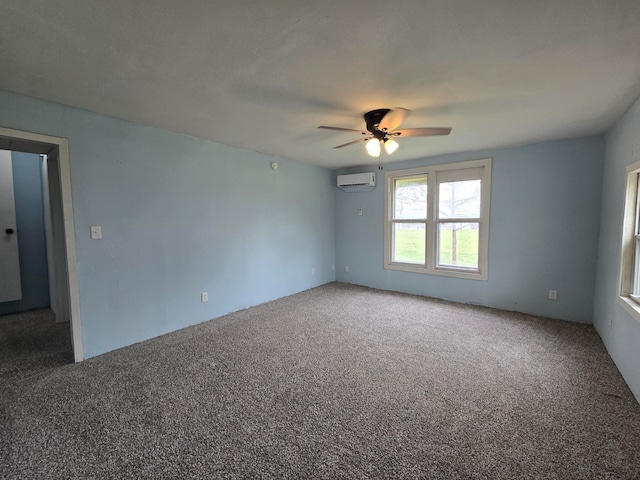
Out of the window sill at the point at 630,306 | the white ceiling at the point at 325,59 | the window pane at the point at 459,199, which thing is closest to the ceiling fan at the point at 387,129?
the white ceiling at the point at 325,59

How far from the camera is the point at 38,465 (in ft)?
5.01

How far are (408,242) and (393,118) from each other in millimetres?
2911

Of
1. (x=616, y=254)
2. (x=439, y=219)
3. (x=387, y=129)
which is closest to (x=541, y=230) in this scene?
(x=616, y=254)

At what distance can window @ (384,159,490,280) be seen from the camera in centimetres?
420

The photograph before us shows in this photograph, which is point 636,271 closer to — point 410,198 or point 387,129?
point 387,129

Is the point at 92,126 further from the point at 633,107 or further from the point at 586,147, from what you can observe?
the point at 586,147

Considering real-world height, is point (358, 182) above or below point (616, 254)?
above

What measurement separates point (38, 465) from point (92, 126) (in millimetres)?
2605

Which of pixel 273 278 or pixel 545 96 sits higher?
pixel 545 96

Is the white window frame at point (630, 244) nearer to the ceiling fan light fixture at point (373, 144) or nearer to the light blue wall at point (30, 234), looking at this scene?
the ceiling fan light fixture at point (373, 144)

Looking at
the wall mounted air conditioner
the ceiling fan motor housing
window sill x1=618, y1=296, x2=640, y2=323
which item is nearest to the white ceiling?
the ceiling fan motor housing

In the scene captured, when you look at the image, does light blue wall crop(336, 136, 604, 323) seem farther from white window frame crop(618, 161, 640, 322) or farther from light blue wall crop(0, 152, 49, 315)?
light blue wall crop(0, 152, 49, 315)

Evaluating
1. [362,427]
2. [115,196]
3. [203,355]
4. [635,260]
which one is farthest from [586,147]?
[115,196]

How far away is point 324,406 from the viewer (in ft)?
6.57
